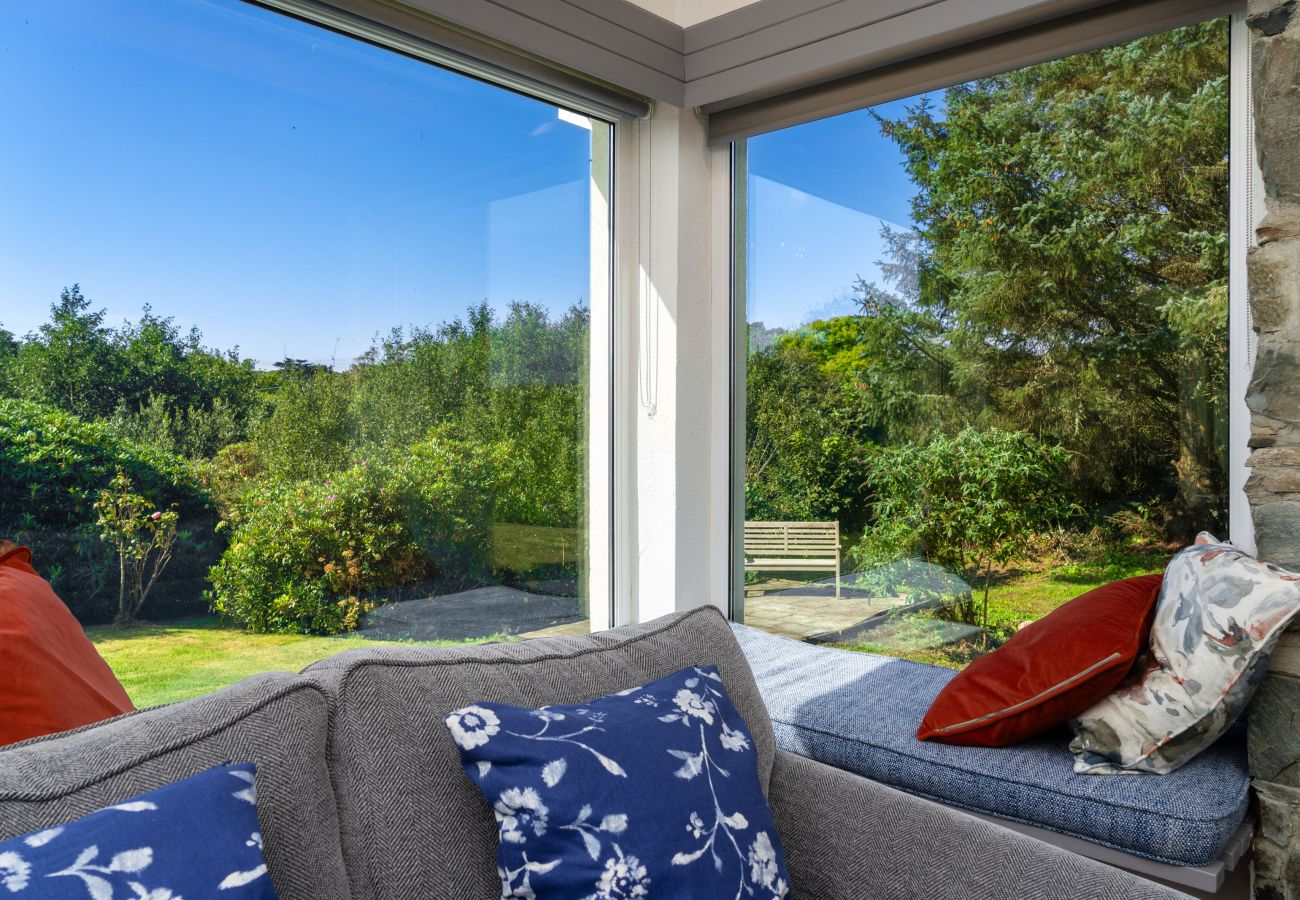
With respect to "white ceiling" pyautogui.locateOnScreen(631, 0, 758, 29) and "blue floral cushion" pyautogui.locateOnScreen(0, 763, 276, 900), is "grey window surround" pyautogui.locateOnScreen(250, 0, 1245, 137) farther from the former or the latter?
"blue floral cushion" pyautogui.locateOnScreen(0, 763, 276, 900)

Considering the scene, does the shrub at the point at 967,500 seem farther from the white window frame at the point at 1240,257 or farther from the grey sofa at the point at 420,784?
the grey sofa at the point at 420,784

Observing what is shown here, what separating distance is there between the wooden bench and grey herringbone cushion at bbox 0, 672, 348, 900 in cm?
190

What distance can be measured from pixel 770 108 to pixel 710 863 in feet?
7.50

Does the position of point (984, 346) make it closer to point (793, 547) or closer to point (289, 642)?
point (793, 547)

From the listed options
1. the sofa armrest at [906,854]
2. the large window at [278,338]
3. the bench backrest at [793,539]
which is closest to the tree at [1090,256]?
the bench backrest at [793,539]

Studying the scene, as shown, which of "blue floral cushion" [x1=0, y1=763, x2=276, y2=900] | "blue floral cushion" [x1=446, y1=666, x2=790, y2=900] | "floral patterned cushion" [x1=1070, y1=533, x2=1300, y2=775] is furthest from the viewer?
"floral patterned cushion" [x1=1070, y1=533, x2=1300, y2=775]

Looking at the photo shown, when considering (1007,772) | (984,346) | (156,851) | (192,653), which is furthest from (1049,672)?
(192,653)

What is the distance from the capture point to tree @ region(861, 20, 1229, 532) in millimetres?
2055

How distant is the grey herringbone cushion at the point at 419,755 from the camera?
1.05 m

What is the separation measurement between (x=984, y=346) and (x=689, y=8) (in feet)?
4.88

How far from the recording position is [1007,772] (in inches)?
67.8

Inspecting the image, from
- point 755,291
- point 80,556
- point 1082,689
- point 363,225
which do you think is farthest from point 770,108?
point 80,556

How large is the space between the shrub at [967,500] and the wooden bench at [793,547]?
0.33 ft

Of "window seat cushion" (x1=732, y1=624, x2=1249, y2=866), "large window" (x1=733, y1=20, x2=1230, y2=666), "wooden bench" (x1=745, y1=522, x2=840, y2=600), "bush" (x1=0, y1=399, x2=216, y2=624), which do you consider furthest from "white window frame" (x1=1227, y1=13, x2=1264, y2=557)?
"bush" (x1=0, y1=399, x2=216, y2=624)
